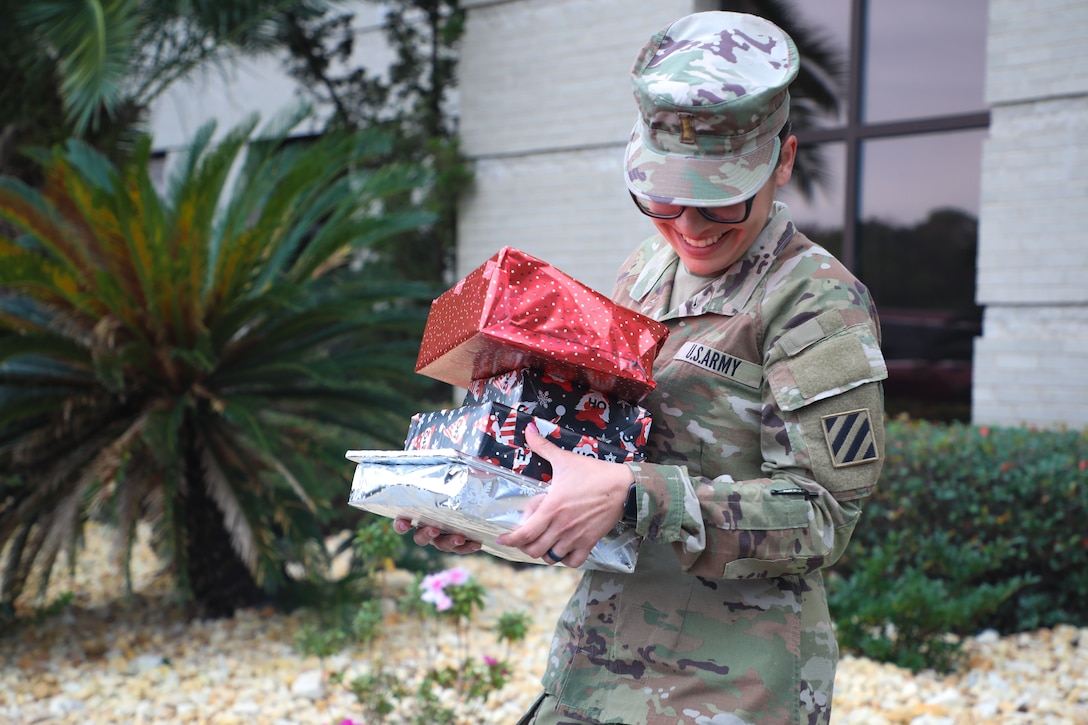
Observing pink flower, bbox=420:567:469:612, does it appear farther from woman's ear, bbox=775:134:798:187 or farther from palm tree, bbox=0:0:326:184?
palm tree, bbox=0:0:326:184

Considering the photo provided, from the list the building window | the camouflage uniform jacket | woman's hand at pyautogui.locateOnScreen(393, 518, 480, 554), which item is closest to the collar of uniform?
the camouflage uniform jacket

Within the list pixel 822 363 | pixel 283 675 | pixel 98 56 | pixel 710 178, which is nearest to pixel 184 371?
pixel 283 675

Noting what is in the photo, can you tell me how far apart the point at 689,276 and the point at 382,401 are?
3062 millimetres

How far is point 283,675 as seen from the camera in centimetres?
363

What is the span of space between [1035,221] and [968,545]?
1.75m

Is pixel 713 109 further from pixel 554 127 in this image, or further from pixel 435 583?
pixel 554 127

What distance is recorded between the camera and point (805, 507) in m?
1.16

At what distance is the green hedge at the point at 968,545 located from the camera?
371 centimetres

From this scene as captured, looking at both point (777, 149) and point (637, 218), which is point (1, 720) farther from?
point (637, 218)

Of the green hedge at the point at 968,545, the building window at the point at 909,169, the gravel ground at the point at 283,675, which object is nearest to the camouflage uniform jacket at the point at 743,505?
the gravel ground at the point at 283,675

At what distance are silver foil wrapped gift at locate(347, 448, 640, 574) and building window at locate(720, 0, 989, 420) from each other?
4.56 metres

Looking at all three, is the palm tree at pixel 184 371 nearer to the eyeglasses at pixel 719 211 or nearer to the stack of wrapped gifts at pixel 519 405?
the stack of wrapped gifts at pixel 519 405

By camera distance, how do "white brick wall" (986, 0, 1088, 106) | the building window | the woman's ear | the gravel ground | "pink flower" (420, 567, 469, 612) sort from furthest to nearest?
1. the building window
2. "white brick wall" (986, 0, 1088, 106)
3. the gravel ground
4. "pink flower" (420, 567, 469, 612)
5. the woman's ear

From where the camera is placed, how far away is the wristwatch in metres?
1.14
